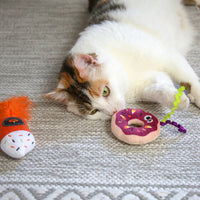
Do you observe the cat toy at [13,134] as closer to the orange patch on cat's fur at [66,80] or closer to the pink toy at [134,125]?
the orange patch on cat's fur at [66,80]

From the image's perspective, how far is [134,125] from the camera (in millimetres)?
1184

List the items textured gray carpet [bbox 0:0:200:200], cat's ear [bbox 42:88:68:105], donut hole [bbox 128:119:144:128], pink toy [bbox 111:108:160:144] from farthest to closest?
cat's ear [bbox 42:88:68:105] < donut hole [bbox 128:119:144:128] < pink toy [bbox 111:108:160:144] < textured gray carpet [bbox 0:0:200:200]

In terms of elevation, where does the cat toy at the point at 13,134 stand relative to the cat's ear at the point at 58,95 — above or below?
below

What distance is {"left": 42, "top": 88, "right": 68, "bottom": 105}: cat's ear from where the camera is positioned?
1254 millimetres

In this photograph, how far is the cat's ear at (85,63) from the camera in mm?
1191

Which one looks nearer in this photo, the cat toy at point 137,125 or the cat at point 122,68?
the cat toy at point 137,125

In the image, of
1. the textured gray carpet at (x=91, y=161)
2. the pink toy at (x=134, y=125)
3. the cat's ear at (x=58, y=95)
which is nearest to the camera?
the textured gray carpet at (x=91, y=161)

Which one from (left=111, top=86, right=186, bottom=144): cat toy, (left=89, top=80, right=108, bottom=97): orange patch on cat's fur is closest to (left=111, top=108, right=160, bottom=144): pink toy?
(left=111, top=86, right=186, bottom=144): cat toy

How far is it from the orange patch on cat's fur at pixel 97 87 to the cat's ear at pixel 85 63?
2.4 inches

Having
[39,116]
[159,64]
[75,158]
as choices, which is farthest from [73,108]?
[159,64]

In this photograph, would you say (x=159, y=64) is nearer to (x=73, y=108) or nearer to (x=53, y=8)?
(x=73, y=108)

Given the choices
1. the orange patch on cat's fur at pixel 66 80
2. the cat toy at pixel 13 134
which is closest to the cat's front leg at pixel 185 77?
the orange patch on cat's fur at pixel 66 80

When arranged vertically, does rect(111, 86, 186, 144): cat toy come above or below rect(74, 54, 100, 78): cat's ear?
below

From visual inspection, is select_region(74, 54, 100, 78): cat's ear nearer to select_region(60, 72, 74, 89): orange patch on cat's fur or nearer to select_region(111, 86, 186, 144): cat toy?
select_region(60, 72, 74, 89): orange patch on cat's fur
